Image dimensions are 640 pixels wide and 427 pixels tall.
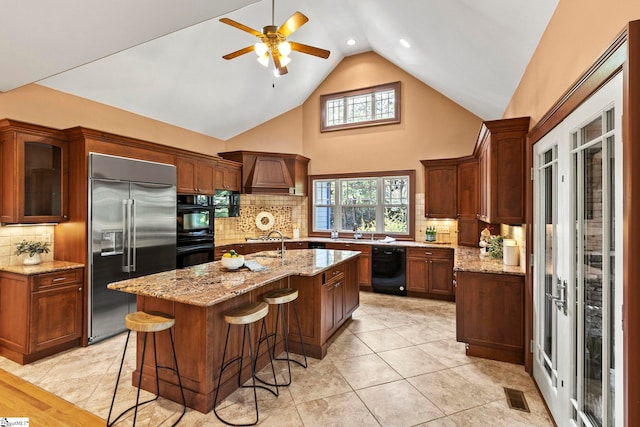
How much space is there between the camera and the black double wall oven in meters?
4.79

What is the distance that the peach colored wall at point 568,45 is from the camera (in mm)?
1463

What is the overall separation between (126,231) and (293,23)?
3.08 meters

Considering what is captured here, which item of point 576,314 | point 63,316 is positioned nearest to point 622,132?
point 576,314

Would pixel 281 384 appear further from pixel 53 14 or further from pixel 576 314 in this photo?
pixel 53 14

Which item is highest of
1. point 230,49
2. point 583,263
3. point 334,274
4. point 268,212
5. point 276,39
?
point 230,49

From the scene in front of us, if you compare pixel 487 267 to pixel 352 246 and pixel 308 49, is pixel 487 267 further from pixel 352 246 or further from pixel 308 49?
pixel 308 49

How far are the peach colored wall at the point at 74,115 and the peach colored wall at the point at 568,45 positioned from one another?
509 centimetres

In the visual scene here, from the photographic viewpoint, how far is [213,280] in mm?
2646

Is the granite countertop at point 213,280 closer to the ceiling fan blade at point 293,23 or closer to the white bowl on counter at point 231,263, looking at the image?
the white bowl on counter at point 231,263

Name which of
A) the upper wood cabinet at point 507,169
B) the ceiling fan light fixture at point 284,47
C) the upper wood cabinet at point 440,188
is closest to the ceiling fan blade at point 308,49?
the ceiling fan light fixture at point 284,47

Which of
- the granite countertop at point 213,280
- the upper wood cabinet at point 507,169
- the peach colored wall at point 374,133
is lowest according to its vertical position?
the granite countertop at point 213,280

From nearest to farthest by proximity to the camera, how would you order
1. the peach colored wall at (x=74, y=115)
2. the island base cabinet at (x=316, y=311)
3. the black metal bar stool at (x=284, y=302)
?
the black metal bar stool at (x=284, y=302)
the island base cabinet at (x=316, y=311)
the peach colored wall at (x=74, y=115)

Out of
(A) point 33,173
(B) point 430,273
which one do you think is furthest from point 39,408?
(B) point 430,273

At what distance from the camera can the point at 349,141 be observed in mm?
6691
